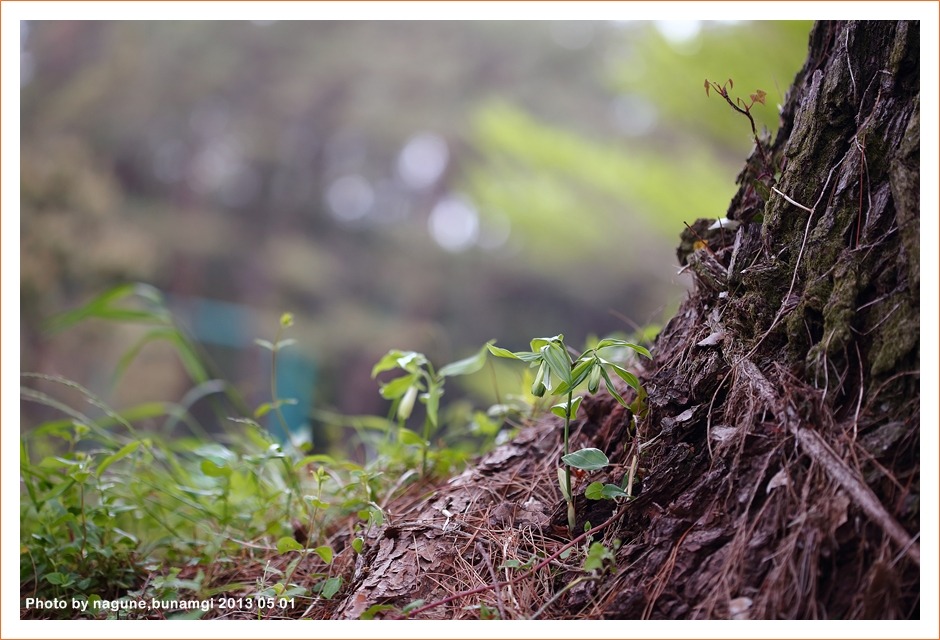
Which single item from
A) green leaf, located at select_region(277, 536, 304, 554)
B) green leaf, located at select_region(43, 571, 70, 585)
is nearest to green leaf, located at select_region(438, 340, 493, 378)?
green leaf, located at select_region(277, 536, 304, 554)

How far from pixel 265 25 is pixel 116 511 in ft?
22.5

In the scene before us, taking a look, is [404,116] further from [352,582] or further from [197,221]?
[352,582]

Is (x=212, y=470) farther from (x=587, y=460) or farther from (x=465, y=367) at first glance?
(x=587, y=460)

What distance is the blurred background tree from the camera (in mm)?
4859

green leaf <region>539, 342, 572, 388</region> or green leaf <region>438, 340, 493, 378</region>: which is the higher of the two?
green leaf <region>539, 342, 572, 388</region>

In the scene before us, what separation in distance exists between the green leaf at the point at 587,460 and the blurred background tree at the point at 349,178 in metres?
3.58

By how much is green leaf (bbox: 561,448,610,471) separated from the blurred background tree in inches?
141

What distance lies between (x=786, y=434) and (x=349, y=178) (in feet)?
23.4

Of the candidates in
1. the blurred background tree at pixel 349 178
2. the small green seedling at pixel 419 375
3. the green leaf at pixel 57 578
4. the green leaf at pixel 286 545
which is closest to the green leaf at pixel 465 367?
the small green seedling at pixel 419 375

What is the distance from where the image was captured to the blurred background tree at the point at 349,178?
15.9 ft

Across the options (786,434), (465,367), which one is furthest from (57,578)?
(786,434)

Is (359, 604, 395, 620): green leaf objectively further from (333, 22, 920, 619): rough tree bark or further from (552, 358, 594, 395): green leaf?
(552, 358, 594, 395): green leaf

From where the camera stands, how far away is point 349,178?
7.27 m

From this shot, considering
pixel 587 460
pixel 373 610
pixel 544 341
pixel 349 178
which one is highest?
pixel 349 178
